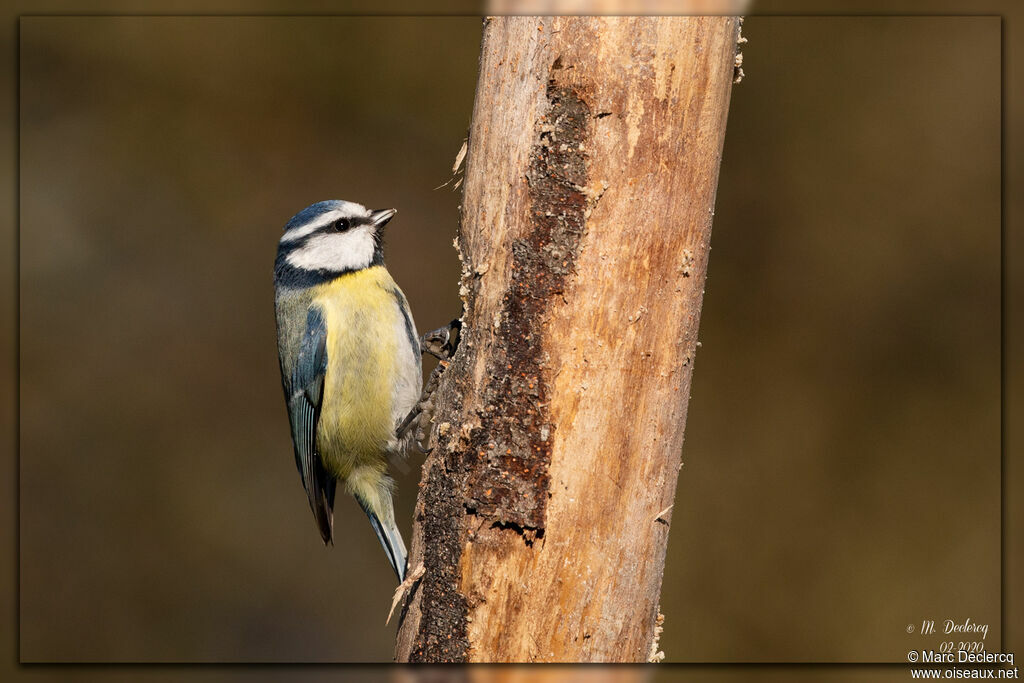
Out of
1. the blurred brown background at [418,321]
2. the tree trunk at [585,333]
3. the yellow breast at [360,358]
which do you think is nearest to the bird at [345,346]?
the yellow breast at [360,358]

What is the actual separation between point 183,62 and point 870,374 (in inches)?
127

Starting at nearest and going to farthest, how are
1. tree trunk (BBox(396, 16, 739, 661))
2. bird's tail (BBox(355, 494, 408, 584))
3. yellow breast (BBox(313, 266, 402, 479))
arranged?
tree trunk (BBox(396, 16, 739, 661))
yellow breast (BBox(313, 266, 402, 479))
bird's tail (BBox(355, 494, 408, 584))

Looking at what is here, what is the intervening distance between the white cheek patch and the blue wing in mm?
162

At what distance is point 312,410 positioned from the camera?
269 cm

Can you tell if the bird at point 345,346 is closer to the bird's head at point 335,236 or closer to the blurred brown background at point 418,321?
the bird's head at point 335,236

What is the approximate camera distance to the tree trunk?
64.0 inches

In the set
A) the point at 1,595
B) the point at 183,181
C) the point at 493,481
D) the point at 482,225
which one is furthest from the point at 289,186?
the point at 493,481

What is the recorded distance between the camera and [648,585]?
5.65ft

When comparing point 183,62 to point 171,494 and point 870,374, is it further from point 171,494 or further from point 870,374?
point 870,374

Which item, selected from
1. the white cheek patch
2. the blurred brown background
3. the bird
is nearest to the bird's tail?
the bird

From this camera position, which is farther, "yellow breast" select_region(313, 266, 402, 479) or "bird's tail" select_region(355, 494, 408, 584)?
"bird's tail" select_region(355, 494, 408, 584)

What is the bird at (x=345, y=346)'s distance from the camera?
8.47ft

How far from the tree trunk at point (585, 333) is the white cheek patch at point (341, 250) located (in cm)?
105

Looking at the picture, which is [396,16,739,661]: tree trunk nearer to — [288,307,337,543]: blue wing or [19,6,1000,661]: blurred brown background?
[19,6,1000,661]: blurred brown background
